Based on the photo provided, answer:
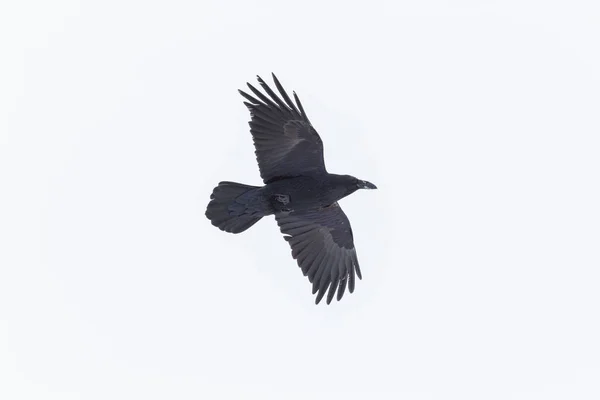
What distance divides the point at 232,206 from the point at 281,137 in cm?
117

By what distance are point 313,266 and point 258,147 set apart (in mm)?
2005

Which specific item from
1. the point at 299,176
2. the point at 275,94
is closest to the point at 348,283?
the point at 299,176

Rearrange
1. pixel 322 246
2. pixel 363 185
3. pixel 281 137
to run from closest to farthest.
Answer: pixel 281 137
pixel 363 185
pixel 322 246

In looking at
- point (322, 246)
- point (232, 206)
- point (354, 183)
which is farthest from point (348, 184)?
point (232, 206)

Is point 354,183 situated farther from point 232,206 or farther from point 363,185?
point 232,206

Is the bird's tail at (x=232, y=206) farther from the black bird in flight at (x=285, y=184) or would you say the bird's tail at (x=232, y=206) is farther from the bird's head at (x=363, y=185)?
the bird's head at (x=363, y=185)

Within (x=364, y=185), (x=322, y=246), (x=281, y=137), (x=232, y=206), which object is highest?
(x=281, y=137)

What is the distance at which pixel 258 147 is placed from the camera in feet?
51.3

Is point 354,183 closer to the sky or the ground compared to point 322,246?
closer to the sky

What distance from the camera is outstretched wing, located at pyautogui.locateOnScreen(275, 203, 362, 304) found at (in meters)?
16.4

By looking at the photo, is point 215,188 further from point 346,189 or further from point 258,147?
point 346,189

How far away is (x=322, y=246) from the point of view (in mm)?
16562

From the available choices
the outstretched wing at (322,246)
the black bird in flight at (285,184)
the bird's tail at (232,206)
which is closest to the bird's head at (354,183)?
the black bird in flight at (285,184)

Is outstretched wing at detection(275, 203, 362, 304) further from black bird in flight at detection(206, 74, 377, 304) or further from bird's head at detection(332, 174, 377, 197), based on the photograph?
bird's head at detection(332, 174, 377, 197)
